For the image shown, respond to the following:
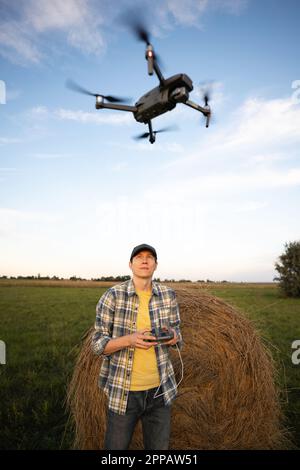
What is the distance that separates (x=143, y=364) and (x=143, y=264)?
2.88ft

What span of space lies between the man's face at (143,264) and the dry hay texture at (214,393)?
1686mm

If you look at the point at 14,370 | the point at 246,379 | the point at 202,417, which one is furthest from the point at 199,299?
the point at 14,370

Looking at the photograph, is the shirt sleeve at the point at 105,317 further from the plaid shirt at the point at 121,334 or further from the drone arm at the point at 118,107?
the drone arm at the point at 118,107

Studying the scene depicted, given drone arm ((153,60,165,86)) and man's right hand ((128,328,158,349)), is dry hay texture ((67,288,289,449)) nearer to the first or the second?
man's right hand ((128,328,158,349))

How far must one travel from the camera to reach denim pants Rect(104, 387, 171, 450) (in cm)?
279

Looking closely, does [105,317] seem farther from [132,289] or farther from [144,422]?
[144,422]

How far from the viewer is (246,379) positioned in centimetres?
434

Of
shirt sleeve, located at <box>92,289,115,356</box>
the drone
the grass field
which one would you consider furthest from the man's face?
the drone

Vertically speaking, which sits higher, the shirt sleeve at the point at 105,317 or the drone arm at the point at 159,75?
the drone arm at the point at 159,75

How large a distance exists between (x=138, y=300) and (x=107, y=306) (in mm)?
292

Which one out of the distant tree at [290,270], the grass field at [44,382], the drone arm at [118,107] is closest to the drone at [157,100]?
the drone arm at [118,107]

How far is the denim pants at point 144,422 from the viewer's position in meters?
2.79

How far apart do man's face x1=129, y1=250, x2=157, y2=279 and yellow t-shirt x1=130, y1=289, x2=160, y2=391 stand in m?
0.19
